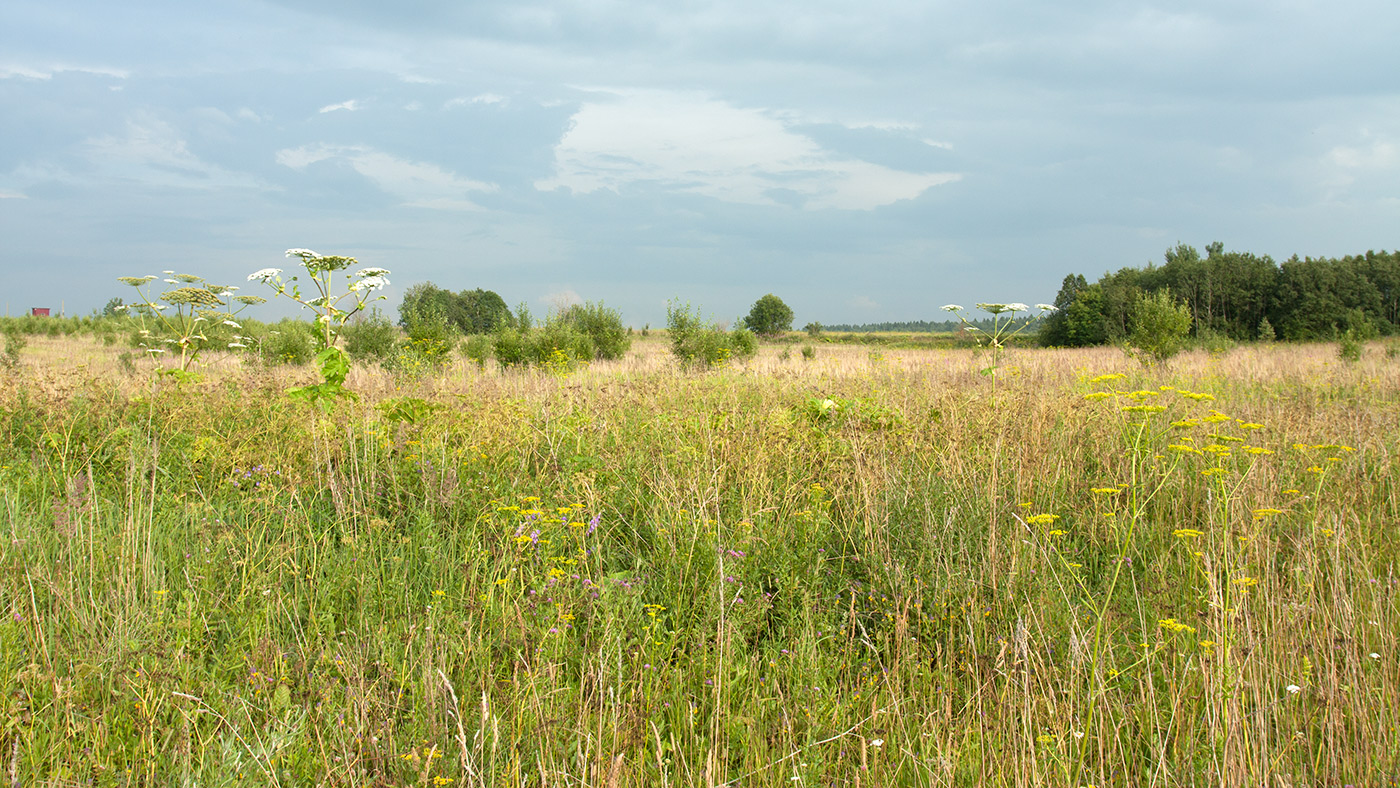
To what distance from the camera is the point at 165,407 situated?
5.98 metres

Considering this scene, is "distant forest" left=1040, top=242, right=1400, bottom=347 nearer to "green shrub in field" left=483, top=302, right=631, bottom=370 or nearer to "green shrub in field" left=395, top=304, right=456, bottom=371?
"green shrub in field" left=483, top=302, right=631, bottom=370

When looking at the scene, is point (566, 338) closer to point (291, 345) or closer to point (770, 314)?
point (291, 345)

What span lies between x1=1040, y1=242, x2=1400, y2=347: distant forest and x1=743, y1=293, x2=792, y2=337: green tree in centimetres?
A: 2868

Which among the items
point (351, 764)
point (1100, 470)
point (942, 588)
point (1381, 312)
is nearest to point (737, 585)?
point (942, 588)

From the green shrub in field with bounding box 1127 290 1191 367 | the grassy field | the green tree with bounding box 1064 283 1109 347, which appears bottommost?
the grassy field

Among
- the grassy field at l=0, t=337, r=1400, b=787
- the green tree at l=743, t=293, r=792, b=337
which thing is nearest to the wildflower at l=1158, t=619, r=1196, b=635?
the grassy field at l=0, t=337, r=1400, b=787

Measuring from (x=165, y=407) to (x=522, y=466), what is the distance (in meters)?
3.82

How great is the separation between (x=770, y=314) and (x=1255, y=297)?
42849 mm

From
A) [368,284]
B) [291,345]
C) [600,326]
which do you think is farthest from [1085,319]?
[368,284]

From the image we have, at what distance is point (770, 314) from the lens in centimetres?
7850

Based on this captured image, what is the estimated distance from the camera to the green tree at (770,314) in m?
77.5

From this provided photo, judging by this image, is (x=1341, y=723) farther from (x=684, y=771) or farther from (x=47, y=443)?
(x=47, y=443)

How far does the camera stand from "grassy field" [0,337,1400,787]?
197cm

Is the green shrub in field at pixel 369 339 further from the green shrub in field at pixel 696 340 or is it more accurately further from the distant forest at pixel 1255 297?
A: the distant forest at pixel 1255 297
